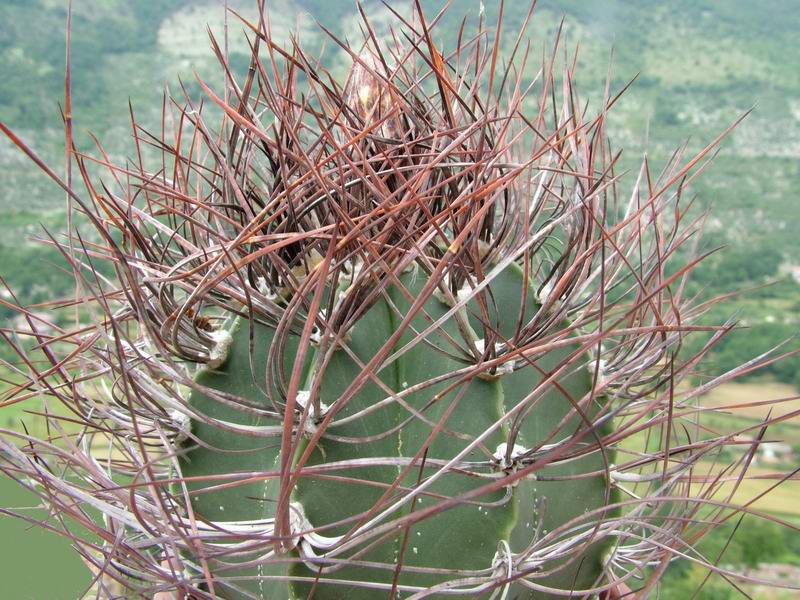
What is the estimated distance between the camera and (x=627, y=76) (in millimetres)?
34094

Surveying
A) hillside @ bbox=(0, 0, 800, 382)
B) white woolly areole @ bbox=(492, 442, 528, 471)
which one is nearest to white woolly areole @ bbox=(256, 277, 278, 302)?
white woolly areole @ bbox=(492, 442, 528, 471)

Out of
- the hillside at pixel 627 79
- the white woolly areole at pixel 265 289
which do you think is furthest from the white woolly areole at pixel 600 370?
the hillside at pixel 627 79

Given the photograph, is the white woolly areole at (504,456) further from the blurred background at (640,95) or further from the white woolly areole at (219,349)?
the blurred background at (640,95)

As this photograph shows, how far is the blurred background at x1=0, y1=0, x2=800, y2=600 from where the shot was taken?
58.7 ft

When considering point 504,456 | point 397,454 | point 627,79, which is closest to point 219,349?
point 397,454

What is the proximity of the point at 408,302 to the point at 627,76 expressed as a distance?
3532 cm

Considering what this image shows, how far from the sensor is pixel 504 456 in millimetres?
1089

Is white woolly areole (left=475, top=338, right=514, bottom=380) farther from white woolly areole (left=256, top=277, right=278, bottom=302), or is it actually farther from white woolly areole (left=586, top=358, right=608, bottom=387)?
white woolly areole (left=256, top=277, right=278, bottom=302)

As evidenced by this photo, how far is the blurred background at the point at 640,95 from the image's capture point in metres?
17.9

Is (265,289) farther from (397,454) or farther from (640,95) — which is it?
(640,95)

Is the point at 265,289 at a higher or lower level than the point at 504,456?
higher

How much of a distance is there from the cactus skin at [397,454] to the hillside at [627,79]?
1426cm

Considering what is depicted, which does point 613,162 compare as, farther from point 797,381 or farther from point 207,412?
point 797,381

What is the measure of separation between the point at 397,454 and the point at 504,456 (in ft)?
0.46
